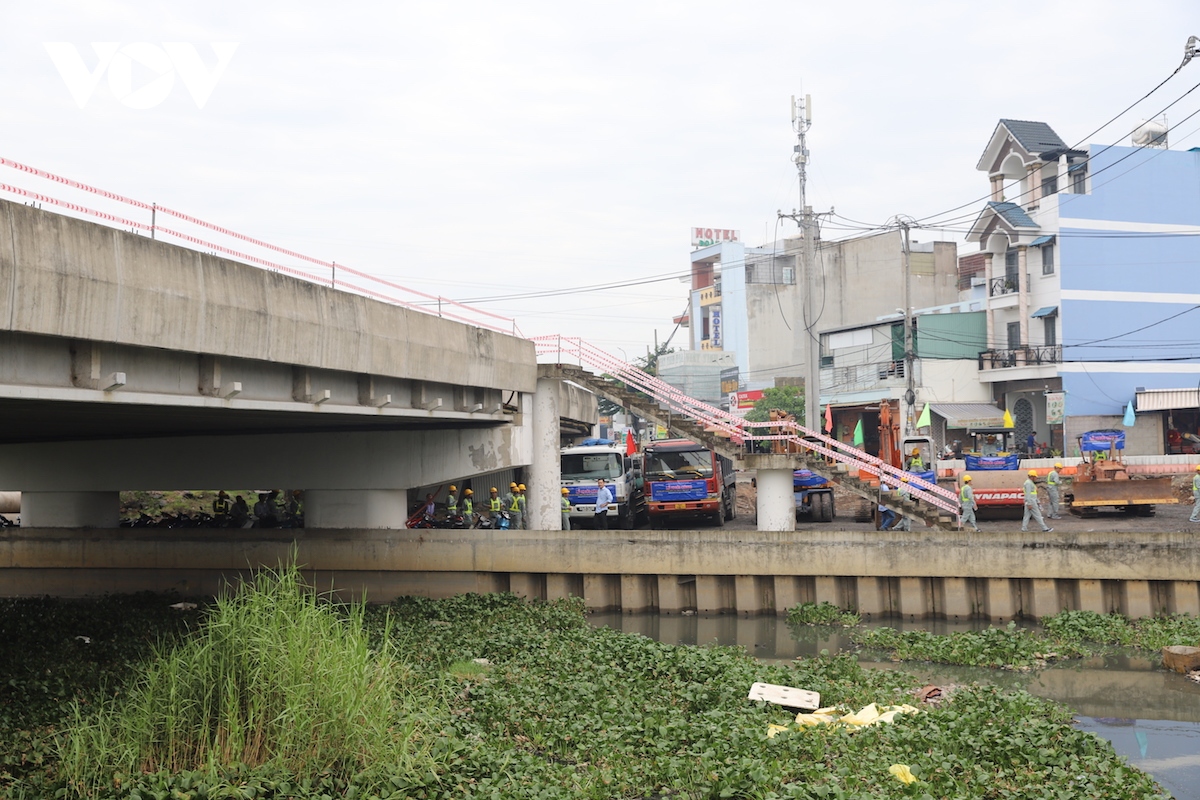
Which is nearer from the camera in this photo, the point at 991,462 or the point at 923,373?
the point at 991,462

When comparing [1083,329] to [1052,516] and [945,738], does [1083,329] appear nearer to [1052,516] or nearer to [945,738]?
[1052,516]

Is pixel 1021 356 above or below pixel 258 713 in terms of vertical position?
above

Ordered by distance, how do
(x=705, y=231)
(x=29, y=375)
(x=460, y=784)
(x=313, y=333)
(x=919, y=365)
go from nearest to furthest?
1. (x=460, y=784)
2. (x=29, y=375)
3. (x=313, y=333)
4. (x=919, y=365)
5. (x=705, y=231)

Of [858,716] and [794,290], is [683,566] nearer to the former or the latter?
[858,716]

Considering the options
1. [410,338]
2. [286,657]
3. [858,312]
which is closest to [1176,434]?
[858,312]

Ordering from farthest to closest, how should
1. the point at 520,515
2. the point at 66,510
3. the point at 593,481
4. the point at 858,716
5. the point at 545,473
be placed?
the point at 593,481 < the point at 520,515 < the point at 545,473 < the point at 66,510 < the point at 858,716

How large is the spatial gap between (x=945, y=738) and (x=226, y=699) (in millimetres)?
7671

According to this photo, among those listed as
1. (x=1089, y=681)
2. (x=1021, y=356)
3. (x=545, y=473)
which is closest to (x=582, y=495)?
(x=545, y=473)

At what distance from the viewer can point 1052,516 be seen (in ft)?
99.8

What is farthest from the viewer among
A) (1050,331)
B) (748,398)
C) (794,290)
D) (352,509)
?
(794,290)

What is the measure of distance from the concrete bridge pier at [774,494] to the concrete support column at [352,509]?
8.52 metres

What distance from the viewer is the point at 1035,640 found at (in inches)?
749

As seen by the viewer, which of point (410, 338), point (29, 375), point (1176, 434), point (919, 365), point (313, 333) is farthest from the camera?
point (919, 365)

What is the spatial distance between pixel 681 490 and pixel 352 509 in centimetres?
960
